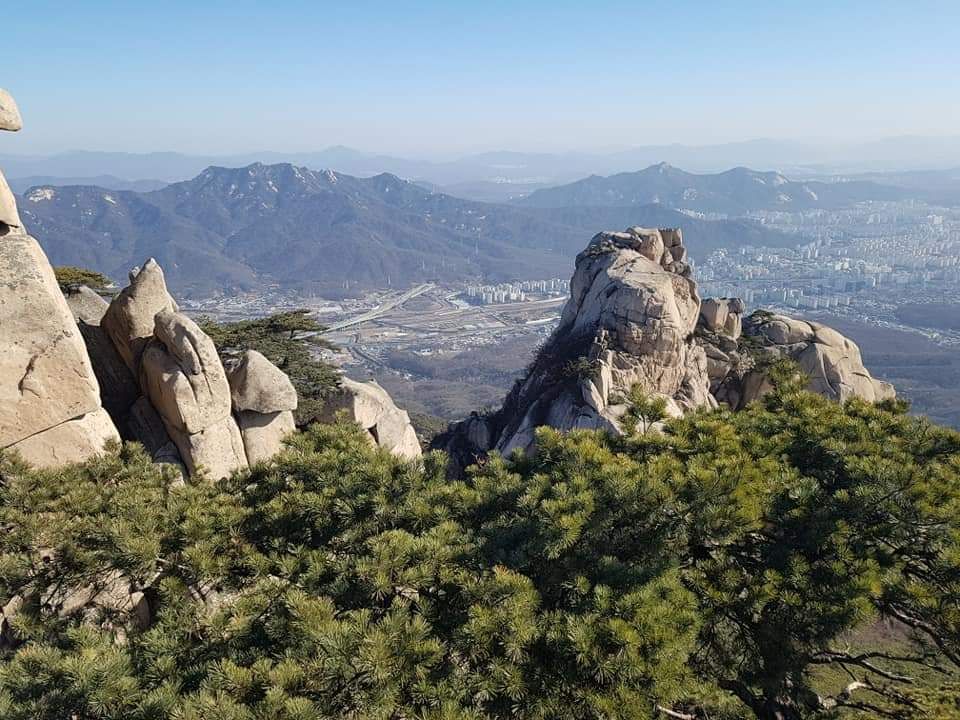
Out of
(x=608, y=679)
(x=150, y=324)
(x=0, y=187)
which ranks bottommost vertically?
(x=608, y=679)

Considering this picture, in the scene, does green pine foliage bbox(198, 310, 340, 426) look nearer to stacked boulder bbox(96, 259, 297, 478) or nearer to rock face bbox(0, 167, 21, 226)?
stacked boulder bbox(96, 259, 297, 478)

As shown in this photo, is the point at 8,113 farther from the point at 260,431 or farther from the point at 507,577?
the point at 507,577

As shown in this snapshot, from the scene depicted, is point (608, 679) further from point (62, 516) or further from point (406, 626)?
point (62, 516)

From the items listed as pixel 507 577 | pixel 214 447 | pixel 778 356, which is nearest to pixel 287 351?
pixel 214 447

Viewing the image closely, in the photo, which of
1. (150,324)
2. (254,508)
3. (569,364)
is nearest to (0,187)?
(150,324)

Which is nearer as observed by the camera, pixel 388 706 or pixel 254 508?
pixel 388 706

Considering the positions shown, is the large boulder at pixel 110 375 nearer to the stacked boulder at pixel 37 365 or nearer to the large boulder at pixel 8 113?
the stacked boulder at pixel 37 365
